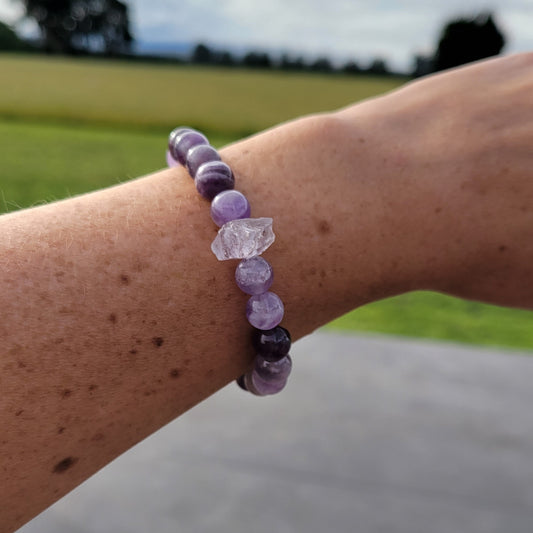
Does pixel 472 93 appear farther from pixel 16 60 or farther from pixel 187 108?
pixel 16 60

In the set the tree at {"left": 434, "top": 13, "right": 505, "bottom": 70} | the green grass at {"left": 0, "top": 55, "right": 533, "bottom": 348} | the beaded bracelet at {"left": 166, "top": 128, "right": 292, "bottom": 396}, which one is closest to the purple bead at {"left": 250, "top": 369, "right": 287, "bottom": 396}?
the beaded bracelet at {"left": 166, "top": 128, "right": 292, "bottom": 396}

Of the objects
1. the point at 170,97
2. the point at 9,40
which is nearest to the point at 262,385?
the point at 170,97

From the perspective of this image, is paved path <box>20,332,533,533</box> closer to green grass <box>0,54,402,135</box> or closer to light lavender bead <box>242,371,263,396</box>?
light lavender bead <box>242,371,263,396</box>

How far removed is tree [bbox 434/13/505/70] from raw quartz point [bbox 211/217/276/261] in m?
6.88

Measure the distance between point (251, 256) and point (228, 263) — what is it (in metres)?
0.02

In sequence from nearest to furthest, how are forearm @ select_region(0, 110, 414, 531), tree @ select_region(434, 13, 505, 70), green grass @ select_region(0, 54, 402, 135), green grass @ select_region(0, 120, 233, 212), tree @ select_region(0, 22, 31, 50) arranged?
1. forearm @ select_region(0, 110, 414, 531)
2. green grass @ select_region(0, 120, 233, 212)
3. tree @ select_region(434, 13, 505, 70)
4. green grass @ select_region(0, 54, 402, 135)
5. tree @ select_region(0, 22, 31, 50)

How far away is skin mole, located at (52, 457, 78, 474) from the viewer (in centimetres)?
42

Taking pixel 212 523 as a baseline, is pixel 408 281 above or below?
above

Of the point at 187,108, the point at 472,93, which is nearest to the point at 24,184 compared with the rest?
the point at 187,108

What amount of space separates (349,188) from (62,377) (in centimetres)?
29

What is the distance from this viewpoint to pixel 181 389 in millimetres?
465

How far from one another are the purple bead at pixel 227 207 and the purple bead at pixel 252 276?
0.04 m

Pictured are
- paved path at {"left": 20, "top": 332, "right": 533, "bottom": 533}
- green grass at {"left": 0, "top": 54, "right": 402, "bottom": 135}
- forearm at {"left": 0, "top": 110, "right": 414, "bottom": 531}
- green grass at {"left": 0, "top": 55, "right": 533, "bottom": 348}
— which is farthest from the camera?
green grass at {"left": 0, "top": 54, "right": 402, "bottom": 135}

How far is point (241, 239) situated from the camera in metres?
0.45
